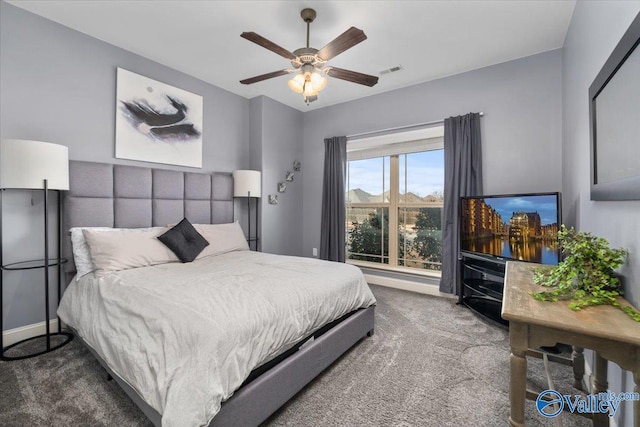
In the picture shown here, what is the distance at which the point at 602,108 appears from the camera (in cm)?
153

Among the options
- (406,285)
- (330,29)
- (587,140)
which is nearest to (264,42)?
(330,29)

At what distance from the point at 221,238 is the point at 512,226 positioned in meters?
3.04

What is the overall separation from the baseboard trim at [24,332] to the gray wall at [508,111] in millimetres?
4246

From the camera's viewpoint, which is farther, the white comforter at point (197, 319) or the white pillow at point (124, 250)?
the white pillow at point (124, 250)

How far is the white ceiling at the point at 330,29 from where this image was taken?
2.29 meters

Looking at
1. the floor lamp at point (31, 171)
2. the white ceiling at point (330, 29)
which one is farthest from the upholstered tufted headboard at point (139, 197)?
the white ceiling at point (330, 29)

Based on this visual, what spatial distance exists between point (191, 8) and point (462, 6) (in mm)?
2236

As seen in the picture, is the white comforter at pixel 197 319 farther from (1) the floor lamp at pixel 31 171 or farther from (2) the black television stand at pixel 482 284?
(2) the black television stand at pixel 482 284

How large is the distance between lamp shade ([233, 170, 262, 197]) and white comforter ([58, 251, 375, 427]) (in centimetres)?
157

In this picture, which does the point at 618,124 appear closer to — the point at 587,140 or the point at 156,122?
the point at 587,140

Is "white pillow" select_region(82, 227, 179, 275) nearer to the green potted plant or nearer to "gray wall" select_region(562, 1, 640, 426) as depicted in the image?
the green potted plant

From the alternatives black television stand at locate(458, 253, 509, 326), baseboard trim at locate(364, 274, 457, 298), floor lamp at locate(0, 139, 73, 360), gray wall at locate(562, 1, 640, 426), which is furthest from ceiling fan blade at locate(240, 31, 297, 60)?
baseboard trim at locate(364, 274, 457, 298)

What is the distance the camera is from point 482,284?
9.93 ft

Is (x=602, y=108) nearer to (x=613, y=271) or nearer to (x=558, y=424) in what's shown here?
(x=613, y=271)
